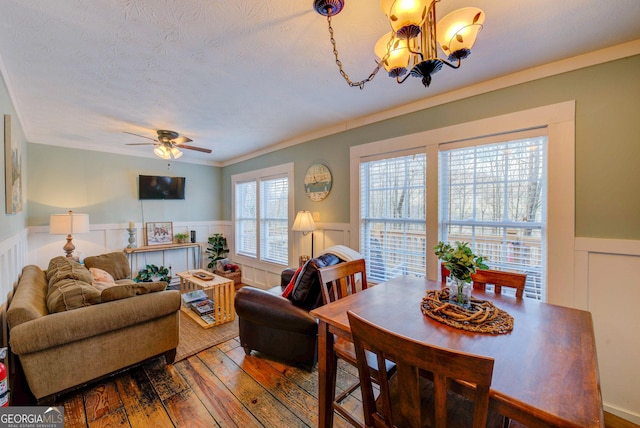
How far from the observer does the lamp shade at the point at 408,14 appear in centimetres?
95

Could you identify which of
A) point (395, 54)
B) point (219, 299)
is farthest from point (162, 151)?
point (395, 54)

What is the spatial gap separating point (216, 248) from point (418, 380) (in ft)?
15.7

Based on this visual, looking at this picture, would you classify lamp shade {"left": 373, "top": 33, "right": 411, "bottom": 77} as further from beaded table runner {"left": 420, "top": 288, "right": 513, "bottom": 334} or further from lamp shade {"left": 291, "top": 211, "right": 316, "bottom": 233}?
lamp shade {"left": 291, "top": 211, "right": 316, "bottom": 233}

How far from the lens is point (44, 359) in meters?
1.63

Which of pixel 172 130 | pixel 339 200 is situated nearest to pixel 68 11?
pixel 172 130

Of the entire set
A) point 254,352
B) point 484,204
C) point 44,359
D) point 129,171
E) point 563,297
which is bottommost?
Answer: point 254,352

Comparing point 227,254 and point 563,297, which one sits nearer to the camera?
point 563,297

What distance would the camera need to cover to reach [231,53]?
1.72 meters

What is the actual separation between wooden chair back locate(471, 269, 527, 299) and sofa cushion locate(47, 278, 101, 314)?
267cm

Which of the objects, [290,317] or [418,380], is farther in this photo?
[290,317]

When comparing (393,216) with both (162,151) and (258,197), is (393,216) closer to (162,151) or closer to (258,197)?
(258,197)

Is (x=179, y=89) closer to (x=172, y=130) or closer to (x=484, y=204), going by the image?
(x=172, y=130)

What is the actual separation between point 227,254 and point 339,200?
123 inches

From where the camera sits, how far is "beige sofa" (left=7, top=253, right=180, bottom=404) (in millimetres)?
1590
